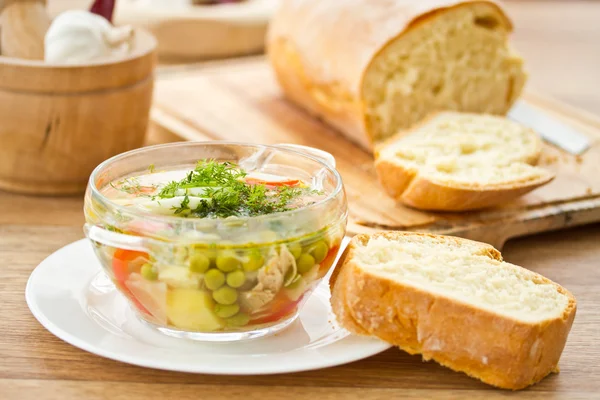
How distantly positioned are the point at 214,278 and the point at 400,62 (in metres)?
2.00

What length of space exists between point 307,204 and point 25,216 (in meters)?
1.36

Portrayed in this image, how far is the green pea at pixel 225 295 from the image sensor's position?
1927 millimetres

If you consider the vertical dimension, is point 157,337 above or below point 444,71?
below

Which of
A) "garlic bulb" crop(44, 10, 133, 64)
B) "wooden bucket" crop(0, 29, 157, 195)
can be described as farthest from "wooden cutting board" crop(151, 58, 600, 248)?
"garlic bulb" crop(44, 10, 133, 64)

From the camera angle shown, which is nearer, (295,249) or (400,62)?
(295,249)

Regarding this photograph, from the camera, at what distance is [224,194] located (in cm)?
204

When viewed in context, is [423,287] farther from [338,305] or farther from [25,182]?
[25,182]

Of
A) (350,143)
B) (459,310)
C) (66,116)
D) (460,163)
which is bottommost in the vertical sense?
(350,143)

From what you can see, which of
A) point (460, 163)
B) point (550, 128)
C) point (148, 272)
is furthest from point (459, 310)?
point (550, 128)

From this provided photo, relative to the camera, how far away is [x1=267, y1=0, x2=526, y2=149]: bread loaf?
3.61 meters

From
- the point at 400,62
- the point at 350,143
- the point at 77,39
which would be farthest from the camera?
the point at 350,143

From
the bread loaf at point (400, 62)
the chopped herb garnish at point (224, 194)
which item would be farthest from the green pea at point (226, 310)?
the bread loaf at point (400, 62)

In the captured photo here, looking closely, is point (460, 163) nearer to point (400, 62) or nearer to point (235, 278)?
point (400, 62)

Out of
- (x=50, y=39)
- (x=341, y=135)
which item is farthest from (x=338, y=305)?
(x=341, y=135)
